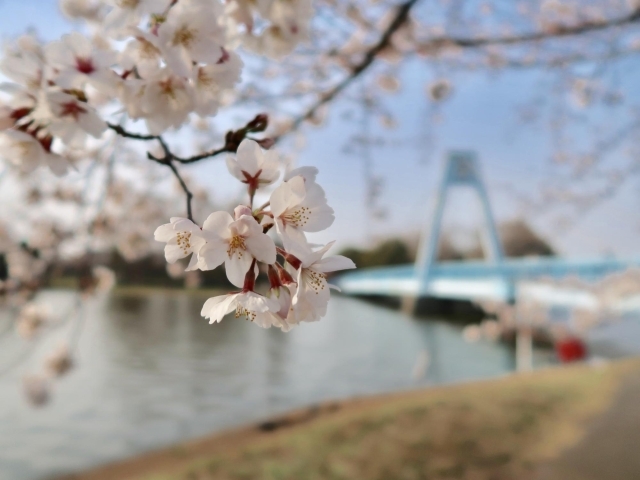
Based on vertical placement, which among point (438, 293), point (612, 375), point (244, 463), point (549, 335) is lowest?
point (244, 463)

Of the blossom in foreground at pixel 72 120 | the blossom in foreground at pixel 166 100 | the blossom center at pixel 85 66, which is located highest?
the blossom center at pixel 85 66

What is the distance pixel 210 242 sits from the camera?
387 mm

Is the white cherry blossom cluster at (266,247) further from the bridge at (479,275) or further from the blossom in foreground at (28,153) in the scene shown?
the bridge at (479,275)

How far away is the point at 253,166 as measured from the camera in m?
0.43

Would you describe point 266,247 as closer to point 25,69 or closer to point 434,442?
point 25,69

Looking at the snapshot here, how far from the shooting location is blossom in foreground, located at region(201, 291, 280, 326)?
0.39 m

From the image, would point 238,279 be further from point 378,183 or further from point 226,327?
point 226,327

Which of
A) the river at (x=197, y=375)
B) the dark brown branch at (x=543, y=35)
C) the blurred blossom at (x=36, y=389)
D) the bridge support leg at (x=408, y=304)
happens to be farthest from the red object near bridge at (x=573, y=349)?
the blurred blossom at (x=36, y=389)

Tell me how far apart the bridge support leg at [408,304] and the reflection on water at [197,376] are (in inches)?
11.5

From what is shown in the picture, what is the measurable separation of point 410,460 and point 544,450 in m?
1.04

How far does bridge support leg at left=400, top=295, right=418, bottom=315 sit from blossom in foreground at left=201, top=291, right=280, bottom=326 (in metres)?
16.1

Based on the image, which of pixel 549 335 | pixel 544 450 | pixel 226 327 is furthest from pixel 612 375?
pixel 226 327

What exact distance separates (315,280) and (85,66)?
0.31 m

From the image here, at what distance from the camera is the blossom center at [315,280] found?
411mm
